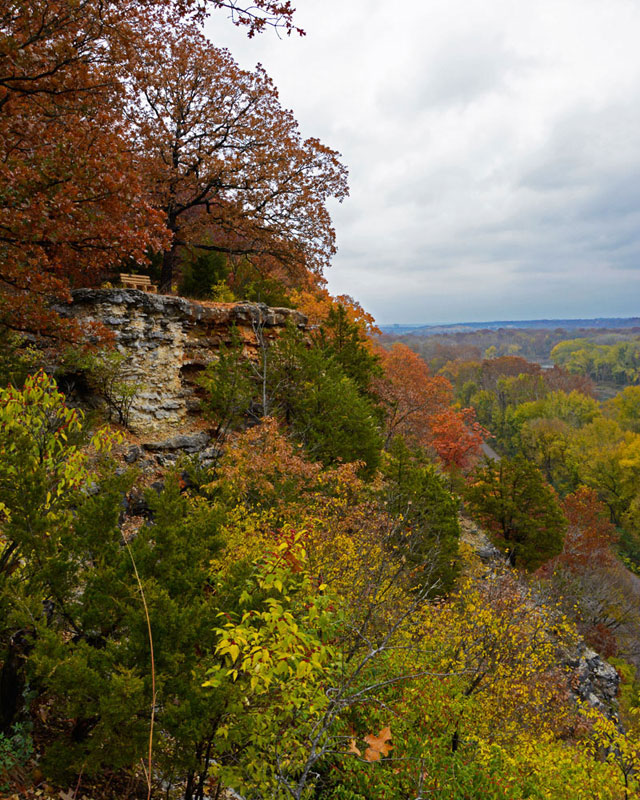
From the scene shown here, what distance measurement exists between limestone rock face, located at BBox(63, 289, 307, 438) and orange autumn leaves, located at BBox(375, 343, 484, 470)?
15205 millimetres

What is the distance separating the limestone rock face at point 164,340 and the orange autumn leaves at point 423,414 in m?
15.2

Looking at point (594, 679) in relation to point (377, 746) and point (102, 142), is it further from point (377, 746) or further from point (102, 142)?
point (102, 142)

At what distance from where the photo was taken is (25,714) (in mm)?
4211

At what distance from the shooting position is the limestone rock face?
47.9ft

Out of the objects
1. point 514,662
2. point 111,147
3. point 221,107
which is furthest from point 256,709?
point 221,107

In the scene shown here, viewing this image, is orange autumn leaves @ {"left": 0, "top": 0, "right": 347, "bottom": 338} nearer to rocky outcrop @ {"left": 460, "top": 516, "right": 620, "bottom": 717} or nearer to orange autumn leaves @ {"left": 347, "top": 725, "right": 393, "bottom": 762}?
orange autumn leaves @ {"left": 347, "top": 725, "right": 393, "bottom": 762}

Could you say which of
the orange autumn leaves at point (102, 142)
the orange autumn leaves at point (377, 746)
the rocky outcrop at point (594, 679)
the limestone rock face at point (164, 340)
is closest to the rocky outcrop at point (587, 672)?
the rocky outcrop at point (594, 679)

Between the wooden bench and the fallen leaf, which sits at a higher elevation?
the wooden bench

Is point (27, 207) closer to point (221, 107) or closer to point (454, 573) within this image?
point (221, 107)

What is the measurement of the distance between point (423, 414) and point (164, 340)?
23.6 meters

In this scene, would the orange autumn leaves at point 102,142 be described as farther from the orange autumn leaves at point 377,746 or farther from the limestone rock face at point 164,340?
the orange autumn leaves at point 377,746

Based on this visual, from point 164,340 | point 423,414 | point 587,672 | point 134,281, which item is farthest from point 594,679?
point 134,281

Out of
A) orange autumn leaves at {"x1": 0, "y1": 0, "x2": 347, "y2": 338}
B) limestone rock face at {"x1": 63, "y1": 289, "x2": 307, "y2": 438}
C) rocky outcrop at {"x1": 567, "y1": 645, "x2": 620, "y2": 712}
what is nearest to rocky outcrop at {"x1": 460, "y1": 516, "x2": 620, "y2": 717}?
rocky outcrop at {"x1": 567, "y1": 645, "x2": 620, "y2": 712}

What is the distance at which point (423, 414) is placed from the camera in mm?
35188
